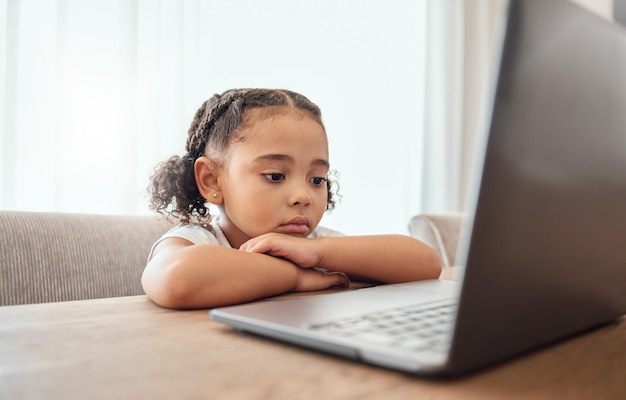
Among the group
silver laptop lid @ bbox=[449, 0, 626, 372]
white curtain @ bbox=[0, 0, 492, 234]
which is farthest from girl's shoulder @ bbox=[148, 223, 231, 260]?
white curtain @ bbox=[0, 0, 492, 234]

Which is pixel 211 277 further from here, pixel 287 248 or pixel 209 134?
pixel 209 134

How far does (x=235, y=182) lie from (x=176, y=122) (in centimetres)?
104

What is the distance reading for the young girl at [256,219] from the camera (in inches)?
27.8

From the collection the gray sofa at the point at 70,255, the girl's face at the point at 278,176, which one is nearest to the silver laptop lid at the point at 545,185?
the girl's face at the point at 278,176

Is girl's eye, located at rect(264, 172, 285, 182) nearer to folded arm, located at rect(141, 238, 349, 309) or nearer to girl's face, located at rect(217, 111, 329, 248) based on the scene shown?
girl's face, located at rect(217, 111, 329, 248)

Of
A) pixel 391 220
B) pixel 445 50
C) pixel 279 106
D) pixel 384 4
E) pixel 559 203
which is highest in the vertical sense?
pixel 384 4

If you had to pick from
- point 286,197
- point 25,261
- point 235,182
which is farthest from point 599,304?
point 25,261

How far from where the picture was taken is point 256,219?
1050mm

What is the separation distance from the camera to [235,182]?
1.08 m

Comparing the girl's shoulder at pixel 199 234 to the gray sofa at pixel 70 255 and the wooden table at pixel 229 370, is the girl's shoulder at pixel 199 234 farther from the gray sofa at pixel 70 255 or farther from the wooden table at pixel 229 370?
the wooden table at pixel 229 370

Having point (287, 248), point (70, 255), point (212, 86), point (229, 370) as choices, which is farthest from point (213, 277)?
point (212, 86)

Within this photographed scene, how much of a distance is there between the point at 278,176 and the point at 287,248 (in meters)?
0.24

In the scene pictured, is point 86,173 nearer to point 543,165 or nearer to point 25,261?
point 25,261

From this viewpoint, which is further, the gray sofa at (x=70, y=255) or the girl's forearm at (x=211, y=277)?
the gray sofa at (x=70, y=255)
